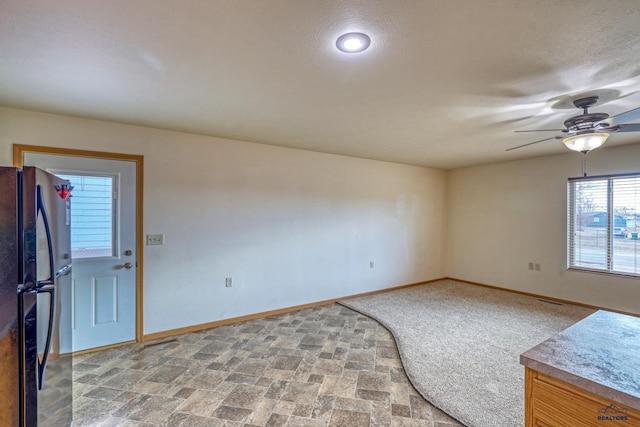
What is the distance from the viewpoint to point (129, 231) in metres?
3.23

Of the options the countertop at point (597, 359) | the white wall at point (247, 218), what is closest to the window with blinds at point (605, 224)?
the white wall at point (247, 218)

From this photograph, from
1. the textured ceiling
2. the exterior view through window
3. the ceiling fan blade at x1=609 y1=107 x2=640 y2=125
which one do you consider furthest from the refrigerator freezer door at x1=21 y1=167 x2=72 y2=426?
the ceiling fan blade at x1=609 y1=107 x2=640 y2=125

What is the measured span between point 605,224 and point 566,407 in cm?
486

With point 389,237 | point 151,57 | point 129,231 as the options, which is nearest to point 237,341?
point 129,231

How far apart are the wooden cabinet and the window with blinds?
4650mm

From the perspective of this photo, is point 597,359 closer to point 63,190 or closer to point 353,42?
point 353,42

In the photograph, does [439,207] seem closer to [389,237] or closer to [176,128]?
[389,237]

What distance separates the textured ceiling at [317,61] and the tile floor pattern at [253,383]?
8.08 feet

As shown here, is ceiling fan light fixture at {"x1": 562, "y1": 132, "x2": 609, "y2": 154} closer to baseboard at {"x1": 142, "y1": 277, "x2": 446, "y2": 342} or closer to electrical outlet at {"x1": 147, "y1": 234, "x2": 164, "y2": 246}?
baseboard at {"x1": 142, "y1": 277, "x2": 446, "y2": 342}

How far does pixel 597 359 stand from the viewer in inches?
42.9

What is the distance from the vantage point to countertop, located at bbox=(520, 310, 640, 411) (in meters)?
0.92

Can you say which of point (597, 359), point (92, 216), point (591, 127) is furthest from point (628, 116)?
point (92, 216)

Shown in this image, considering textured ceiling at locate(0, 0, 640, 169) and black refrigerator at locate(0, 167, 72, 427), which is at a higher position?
textured ceiling at locate(0, 0, 640, 169)

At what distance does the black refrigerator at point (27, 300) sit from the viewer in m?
1.28
